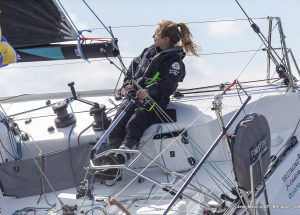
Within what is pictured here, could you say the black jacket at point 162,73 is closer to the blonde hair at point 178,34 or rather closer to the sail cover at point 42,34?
the blonde hair at point 178,34

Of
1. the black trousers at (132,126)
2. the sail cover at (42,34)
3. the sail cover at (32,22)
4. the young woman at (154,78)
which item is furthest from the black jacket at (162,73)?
the sail cover at (32,22)

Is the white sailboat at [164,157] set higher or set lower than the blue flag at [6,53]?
lower

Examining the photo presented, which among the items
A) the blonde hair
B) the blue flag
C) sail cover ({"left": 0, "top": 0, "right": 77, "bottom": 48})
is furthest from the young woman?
the blue flag

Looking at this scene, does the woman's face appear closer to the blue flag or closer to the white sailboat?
the white sailboat

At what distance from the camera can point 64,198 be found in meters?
2.87

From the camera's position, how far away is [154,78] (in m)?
3.41

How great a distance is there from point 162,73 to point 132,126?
18.9 inches

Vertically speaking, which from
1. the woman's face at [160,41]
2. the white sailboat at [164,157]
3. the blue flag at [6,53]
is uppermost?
the woman's face at [160,41]

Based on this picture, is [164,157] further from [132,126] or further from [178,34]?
[178,34]

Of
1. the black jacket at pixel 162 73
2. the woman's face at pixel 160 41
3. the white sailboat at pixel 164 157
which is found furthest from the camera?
the woman's face at pixel 160 41

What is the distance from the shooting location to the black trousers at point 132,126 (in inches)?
123

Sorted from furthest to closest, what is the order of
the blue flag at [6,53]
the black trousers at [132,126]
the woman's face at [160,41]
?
1. the woman's face at [160,41]
2. the black trousers at [132,126]
3. the blue flag at [6,53]

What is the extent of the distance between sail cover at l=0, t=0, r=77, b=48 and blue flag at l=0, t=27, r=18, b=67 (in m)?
0.12

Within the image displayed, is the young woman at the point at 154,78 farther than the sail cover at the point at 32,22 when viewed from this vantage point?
Yes
